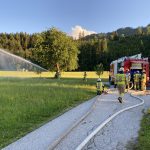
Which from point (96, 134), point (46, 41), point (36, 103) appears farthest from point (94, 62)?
point (96, 134)

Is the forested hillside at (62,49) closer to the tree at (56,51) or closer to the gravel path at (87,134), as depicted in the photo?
the tree at (56,51)

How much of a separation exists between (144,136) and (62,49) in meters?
67.1

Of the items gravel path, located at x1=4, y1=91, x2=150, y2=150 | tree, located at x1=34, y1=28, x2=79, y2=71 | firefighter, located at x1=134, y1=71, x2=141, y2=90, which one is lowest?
gravel path, located at x1=4, y1=91, x2=150, y2=150

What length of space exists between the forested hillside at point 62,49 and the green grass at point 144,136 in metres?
63.6

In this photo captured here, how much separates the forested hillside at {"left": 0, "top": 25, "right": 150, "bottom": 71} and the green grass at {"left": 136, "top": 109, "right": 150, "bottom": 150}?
63641 millimetres

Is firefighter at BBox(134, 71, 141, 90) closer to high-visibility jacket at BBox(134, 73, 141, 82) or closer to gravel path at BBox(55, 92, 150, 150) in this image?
high-visibility jacket at BBox(134, 73, 141, 82)

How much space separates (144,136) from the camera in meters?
10.6

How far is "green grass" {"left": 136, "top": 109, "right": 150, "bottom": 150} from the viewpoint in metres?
9.38

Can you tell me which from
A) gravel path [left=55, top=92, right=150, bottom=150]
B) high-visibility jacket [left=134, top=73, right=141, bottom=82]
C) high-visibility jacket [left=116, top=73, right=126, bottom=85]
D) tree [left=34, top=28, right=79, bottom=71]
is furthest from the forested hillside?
gravel path [left=55, top=92, right=150, bottom=150]

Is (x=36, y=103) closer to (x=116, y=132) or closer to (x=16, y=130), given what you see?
(x=16, y=130)

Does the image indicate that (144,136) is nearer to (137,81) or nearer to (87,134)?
(87,134)

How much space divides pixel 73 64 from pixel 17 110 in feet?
205

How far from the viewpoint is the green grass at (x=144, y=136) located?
30.8 ft

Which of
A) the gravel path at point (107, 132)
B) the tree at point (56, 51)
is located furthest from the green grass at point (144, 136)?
the tree at point (56, 51)
